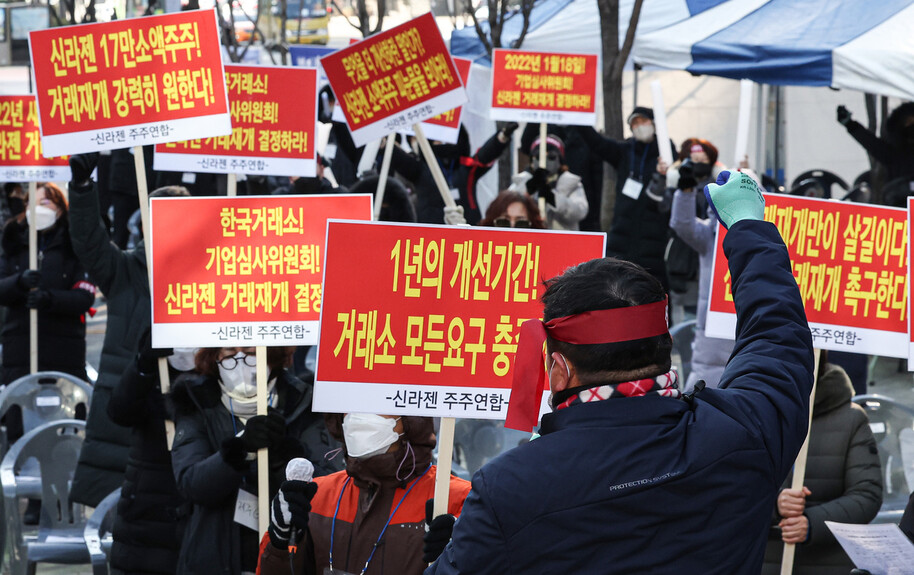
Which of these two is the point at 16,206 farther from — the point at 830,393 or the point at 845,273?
the point at 845,273

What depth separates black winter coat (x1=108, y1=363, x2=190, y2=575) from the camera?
15.1ft

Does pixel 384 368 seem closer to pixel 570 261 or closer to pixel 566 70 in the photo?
pixel 570 261

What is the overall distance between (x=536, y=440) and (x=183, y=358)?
2.94 metres

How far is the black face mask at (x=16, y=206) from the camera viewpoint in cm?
854

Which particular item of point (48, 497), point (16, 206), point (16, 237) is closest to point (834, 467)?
point (48, 497)

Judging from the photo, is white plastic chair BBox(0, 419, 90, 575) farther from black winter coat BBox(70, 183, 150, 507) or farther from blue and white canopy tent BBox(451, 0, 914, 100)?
blue and white canopy tent BBox(451, 0, 914, 100)

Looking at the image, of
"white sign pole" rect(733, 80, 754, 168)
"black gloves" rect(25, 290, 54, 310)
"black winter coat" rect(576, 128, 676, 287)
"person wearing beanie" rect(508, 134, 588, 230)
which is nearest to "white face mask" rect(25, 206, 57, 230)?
"black gloves" rect(25, 290, 54, 310)

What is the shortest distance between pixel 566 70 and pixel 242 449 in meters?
6.57

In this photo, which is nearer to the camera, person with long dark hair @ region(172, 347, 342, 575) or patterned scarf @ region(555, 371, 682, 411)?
patterned scarf @ region(555, 371, 682, 411)

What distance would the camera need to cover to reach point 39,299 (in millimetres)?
7527

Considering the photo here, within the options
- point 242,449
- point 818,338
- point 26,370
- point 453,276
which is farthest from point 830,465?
point 26,370

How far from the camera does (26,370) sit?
7980mm

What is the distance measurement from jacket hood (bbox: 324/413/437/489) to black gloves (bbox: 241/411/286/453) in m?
0.27

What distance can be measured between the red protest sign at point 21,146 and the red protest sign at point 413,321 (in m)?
5.49
